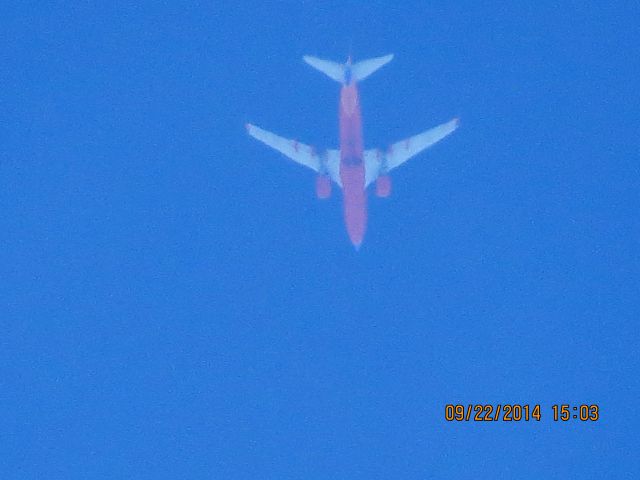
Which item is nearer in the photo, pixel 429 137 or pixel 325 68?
pixel 325 68

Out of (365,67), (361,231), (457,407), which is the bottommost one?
(457,407)

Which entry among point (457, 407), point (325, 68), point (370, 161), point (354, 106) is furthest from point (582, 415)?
point (325, 68)

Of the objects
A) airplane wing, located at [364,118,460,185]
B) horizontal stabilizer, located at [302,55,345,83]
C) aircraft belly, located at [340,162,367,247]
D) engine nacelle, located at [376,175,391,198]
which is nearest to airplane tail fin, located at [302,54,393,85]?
horizontal stabilizer, located at [302,55,345,83]

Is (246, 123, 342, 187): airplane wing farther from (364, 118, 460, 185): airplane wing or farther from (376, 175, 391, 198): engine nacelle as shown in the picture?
(376, 175, 391, 198): engine nacelle

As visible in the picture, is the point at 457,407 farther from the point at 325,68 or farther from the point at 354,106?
the point at 325,68

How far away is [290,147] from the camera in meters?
18.8

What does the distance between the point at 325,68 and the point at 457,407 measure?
10850 millimetres

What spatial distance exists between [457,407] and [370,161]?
7971mm

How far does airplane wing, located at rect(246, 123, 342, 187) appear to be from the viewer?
1859cm

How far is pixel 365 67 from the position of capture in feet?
52.8

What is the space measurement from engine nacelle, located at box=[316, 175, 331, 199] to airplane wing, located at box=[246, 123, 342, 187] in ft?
1.04

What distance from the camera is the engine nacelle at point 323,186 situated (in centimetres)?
1862

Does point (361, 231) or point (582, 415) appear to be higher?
point (361, 231)

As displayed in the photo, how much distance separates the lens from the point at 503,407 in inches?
765
